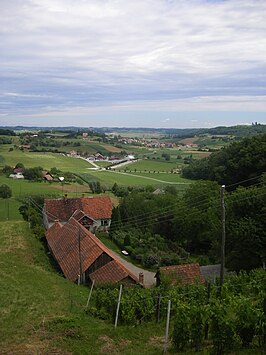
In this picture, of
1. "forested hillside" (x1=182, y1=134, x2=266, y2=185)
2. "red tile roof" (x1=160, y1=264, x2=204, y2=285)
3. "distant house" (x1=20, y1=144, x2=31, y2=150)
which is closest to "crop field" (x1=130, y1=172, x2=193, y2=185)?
"forested hillside" (x1=182, y1=134, x2=266, y2=185)

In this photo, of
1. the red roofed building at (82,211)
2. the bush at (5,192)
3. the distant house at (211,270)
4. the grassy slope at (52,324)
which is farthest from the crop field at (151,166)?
the grassy slope at (52,324)

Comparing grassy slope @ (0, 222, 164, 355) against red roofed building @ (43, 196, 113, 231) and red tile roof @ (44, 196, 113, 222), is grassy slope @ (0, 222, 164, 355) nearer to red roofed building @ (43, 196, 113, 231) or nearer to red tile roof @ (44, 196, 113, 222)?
red roofed building @ (43, 196, 113, 231)

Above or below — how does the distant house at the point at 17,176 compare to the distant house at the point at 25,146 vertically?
below

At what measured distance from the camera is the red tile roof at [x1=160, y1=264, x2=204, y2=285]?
920 inches

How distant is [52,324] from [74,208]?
1266 inches

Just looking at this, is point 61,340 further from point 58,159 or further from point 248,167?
point 58,159

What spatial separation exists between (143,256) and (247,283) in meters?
15.9

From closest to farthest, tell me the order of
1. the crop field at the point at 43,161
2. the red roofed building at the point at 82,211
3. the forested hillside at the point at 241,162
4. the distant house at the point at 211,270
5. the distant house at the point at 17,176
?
the distant house at the point at 211,270
the red roofed building at the point at 82,211
the forested hillside at the point at 241,162
the distant house at the point at 17,176
the crop field at the point at 43,161

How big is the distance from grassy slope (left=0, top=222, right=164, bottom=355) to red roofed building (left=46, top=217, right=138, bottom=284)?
1.10 m

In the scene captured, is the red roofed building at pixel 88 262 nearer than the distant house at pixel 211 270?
Yes

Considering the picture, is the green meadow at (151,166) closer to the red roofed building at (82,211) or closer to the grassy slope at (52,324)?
the red roofed building at (82,211)

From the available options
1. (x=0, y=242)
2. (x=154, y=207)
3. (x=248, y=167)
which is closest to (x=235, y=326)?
(x=0, y=242)

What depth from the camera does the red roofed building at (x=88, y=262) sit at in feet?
78.7

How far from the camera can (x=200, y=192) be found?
4128 cm
